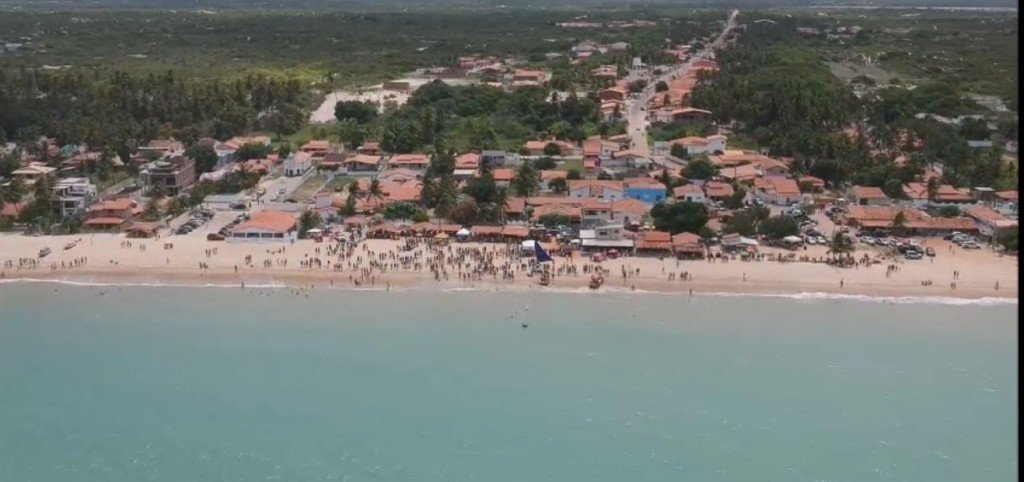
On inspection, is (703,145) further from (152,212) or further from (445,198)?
(152,212)

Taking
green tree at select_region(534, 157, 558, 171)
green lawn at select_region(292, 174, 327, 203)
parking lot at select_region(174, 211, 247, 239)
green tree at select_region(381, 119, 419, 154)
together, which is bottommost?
parking lot at select_region(174, 211, 247, 239)

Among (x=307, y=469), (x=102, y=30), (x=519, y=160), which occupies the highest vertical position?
(x=102, y=30)

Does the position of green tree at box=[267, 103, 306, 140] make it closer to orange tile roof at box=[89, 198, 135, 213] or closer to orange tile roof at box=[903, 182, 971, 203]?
orange tile roof at box=[89, 198, 135, 213]

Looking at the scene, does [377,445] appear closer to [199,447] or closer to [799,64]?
[199,447]

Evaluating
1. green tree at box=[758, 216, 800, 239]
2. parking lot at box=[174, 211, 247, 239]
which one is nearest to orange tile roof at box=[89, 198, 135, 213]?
parking lot at box=[174, 211, 247, 239]

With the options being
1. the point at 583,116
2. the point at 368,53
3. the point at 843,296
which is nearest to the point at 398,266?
the point at 843,296

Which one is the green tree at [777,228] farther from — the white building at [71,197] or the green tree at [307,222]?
the white building at [71,197]

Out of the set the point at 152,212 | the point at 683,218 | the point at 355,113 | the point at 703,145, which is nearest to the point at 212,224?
the point at 152,212
